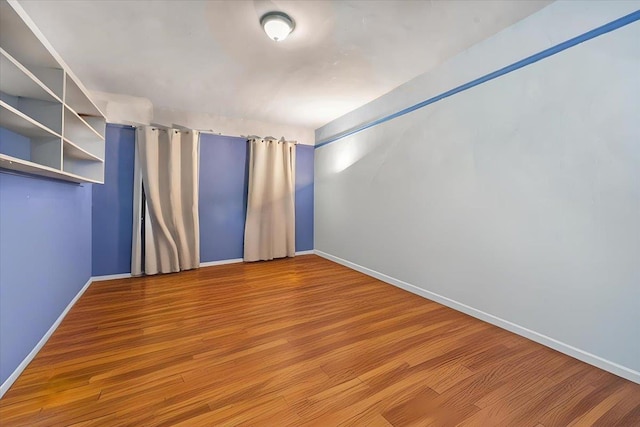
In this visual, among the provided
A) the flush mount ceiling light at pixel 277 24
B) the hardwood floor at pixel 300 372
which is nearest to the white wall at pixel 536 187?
the hardwood floor at pixel 300 372

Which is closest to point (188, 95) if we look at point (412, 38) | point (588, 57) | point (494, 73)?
point (412, 38)

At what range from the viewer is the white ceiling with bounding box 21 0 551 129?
6.02 ft

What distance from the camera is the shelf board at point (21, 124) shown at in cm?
122

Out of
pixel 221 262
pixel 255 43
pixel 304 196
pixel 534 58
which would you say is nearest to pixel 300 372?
pixel 255 43

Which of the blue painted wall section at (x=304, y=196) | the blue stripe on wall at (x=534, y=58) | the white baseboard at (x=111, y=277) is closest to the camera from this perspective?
the blue stripe on wall at (x=534, y=58)

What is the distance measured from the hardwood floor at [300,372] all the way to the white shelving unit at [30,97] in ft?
4.15

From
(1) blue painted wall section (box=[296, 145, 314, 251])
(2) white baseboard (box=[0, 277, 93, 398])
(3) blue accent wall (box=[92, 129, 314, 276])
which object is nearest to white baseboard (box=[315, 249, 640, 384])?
(1) blue painted wall section (box=[296, 145, 314, 251])

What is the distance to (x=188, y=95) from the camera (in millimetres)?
3316

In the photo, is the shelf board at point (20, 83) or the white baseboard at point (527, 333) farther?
the white baseboard at point (527, 333)

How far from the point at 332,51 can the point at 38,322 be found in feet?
10.3

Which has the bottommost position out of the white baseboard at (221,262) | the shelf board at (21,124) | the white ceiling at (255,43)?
the white baseboard at (221,262)

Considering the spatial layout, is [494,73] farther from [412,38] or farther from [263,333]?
[263,333]

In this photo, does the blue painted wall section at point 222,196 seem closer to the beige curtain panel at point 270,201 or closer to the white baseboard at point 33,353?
the beige curtain panel at point 270,201

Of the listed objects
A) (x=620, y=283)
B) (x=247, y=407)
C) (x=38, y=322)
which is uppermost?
(x=620, y=283)
